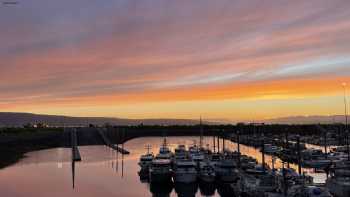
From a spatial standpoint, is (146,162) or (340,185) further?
(146,162)

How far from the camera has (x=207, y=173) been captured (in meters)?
42.9

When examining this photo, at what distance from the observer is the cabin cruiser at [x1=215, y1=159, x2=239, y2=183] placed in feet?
139

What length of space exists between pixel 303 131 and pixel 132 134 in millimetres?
52324

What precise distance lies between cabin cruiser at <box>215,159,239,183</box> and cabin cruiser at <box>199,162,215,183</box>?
26.7 inches

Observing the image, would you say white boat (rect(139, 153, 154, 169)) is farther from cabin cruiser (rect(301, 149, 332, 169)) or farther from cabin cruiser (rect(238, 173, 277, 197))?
cabin cruiser (rect(301, 149, 332, 169))

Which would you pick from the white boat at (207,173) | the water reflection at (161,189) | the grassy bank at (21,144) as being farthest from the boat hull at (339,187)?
the grassy bank at (21,144)

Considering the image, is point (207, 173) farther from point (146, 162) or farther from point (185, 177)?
point (146, 162)

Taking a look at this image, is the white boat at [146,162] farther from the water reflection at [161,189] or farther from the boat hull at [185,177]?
the boat hull at [185,177]

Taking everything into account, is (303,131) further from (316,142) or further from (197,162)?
(197,162)

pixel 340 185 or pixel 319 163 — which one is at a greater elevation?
pixel 340 185

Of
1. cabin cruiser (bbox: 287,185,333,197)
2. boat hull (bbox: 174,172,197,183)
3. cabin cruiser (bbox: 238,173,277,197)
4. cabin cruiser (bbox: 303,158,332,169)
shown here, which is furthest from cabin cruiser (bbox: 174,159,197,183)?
cabin cruiser (bbox: 303,158,332,169)

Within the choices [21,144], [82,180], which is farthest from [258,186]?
[21,144]

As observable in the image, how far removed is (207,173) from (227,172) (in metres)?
1.92

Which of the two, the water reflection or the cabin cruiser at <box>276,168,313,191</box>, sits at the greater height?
the cabin cruiser at <box>276,168,313,191</box>
